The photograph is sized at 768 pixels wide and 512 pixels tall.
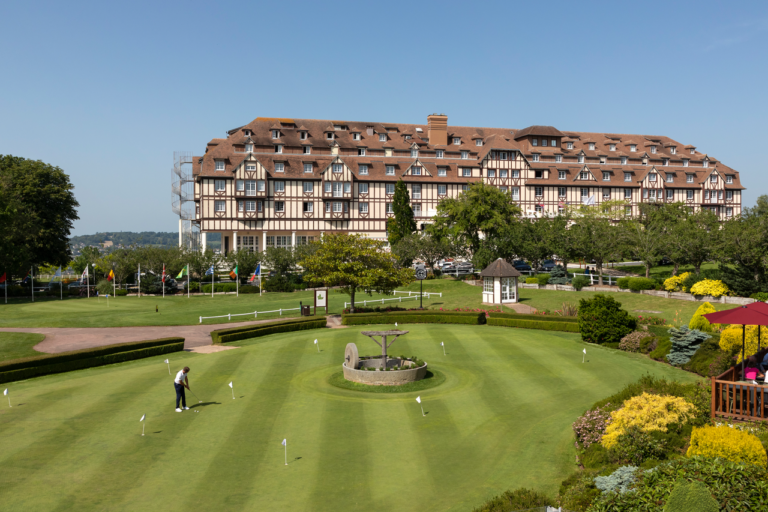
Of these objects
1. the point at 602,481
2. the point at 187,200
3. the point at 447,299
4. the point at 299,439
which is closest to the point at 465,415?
the point at 299,439

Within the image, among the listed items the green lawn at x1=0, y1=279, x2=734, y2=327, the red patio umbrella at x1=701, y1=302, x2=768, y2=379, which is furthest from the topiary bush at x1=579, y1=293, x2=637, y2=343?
the red patio umbrella at x1=701, y1=302, x2=768, y2=379

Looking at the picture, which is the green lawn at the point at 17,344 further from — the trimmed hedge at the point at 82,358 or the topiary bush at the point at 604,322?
the topiary bush at the point at 604,322

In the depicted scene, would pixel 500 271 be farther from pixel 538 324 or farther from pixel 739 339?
pixel 739 339

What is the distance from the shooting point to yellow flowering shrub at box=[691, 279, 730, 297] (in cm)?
4088

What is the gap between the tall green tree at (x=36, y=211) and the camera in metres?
64.2

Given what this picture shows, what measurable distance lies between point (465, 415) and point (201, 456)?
909cm

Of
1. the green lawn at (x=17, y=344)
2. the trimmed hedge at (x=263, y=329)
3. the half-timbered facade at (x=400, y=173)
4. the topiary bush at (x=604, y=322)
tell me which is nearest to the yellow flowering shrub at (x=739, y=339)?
the topiary bush at (x=604, y=322)

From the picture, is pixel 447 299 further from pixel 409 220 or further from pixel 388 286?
pixel 409 220

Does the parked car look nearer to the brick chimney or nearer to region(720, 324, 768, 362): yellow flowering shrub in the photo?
the brick chimney

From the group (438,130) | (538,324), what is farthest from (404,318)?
(438,130)

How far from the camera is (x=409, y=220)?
3169 inches

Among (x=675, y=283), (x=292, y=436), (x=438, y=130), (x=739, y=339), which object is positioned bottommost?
(x=292, y=436)

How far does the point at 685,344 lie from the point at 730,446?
1789 centimetres

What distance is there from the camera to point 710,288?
41.2 m
